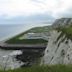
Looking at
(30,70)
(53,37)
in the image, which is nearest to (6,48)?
(53,37)

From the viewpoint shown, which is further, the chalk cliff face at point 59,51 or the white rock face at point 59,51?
the chalk cliff face at point 59,51

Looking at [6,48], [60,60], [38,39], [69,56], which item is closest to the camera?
[69,56]

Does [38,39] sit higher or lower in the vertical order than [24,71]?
lower

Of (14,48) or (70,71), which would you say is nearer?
(70,71)

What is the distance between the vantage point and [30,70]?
15055 millimetres

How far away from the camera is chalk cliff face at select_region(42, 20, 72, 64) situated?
1260 inches

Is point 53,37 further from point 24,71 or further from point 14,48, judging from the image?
point 14,48

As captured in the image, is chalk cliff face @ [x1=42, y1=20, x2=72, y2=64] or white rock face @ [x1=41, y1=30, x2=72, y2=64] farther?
chalk cliff face @ [x1=42, y1=20, x2=72, y2=64]

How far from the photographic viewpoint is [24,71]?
14.6 m

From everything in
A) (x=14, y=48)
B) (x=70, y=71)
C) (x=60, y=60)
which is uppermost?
(x=70, y=71)

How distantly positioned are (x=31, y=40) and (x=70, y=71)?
288ft

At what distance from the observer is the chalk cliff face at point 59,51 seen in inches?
1260

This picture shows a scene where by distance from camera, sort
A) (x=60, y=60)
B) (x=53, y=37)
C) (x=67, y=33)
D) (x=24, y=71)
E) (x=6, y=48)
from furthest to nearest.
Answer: (x=6, y=48) → (x=53, y=37) → (x=67, y=33) → (x=60, y=60) → (x=24, y=71)

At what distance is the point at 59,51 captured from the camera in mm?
36219
